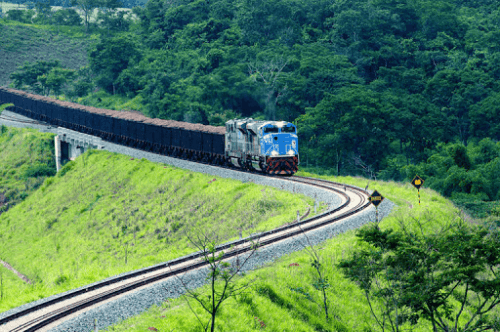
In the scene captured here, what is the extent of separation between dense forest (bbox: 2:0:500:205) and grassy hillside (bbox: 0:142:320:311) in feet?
65.9

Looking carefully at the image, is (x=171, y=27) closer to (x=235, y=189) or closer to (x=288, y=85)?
(x=288, y=85)

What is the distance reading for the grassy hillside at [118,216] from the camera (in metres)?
30.2

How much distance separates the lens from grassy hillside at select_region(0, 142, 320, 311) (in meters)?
30.2

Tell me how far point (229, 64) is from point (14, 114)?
34470 millimetres

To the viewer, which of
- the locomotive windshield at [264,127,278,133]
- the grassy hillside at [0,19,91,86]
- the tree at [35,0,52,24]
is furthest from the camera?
the tree at [35,0,52,24]

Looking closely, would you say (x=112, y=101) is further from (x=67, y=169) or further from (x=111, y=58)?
(x=67, y=169)

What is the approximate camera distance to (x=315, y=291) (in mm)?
19969

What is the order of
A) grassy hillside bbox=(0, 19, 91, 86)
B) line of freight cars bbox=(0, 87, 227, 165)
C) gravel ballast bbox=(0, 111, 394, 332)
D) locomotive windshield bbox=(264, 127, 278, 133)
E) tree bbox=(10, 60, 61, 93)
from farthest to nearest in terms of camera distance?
grassy hillside bbox=(0, 19, 91, 86) < tree bbox=(10, 60, 61, 93) < line of freight cars bbox=(0, 87, 227, 165) < locomotive windshield bbox=(264, 127, 278, 133) < gravel ballast bbox=(0, 111, 394, 332)

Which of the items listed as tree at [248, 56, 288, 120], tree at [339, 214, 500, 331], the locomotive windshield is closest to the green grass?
tree at [248, 56, 288, 120]

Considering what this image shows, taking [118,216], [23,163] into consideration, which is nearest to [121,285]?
[118,216]

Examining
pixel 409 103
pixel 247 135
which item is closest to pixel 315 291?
pixel 247 135

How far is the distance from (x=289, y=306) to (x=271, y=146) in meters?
19.4

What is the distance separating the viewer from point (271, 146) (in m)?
37.2

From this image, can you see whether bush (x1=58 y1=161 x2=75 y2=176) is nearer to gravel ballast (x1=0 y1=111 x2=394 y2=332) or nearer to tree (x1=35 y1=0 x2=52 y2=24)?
gravel ballast (x1=0 y1=111 x2=394 y2=332)
